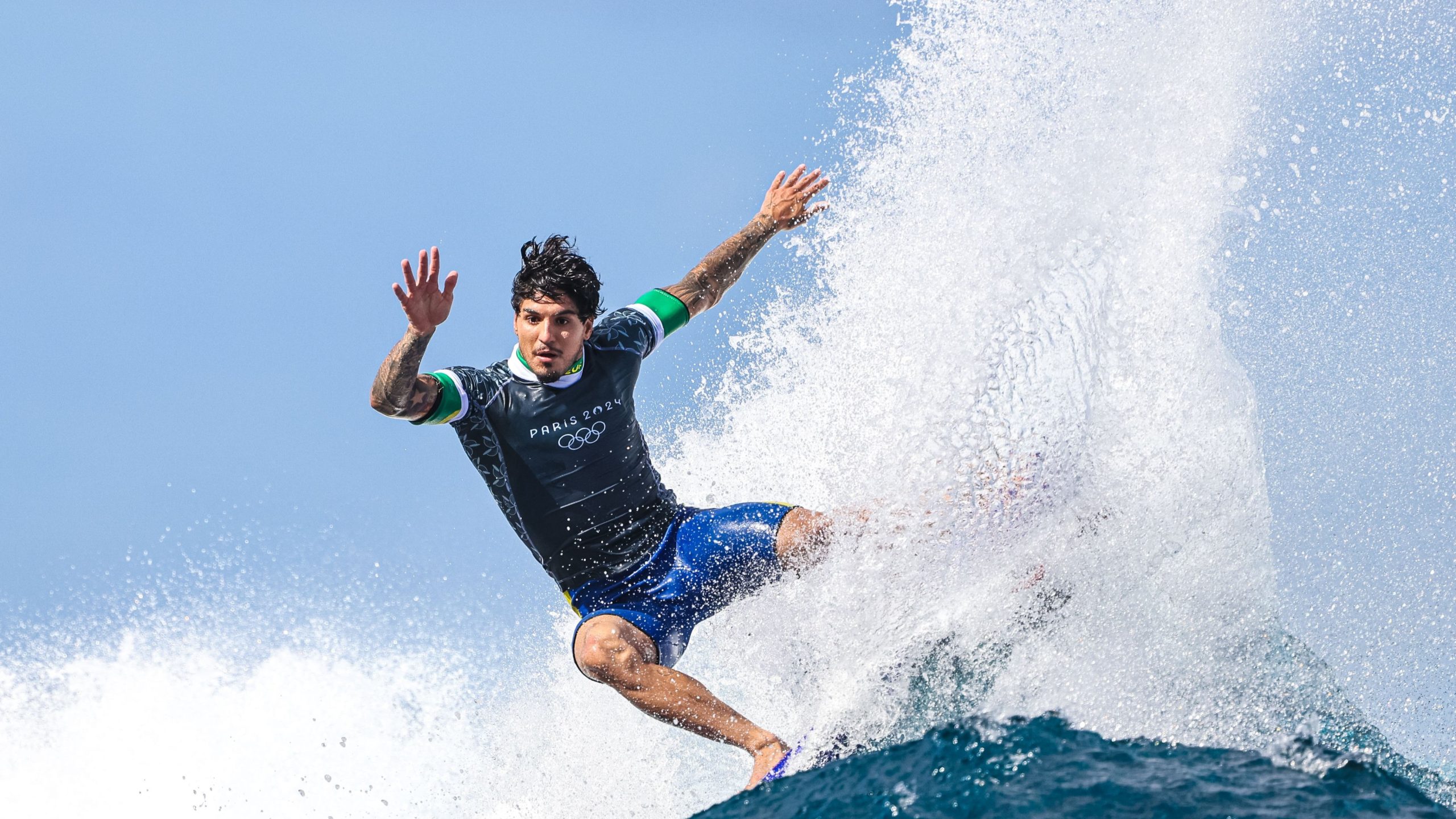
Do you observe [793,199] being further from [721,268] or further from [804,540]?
[804,540]

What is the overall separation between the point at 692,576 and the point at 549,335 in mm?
1397

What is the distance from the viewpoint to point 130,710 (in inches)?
400

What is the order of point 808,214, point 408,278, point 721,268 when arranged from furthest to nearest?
point 808,214 < point 721,268 < point 408,278

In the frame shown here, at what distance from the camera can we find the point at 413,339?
508 cm

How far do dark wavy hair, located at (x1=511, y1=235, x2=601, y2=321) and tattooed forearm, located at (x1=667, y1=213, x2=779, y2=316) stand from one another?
73 cm

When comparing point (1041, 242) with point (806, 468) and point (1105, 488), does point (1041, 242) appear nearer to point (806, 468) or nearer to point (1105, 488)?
point (1105, 488)

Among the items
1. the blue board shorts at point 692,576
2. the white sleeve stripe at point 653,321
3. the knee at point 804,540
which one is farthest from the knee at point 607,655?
the white sleeve stripe at point 653,321

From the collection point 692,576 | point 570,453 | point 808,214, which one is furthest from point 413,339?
point 808,214

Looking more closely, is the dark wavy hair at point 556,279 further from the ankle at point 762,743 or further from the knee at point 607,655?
the ankle at point 762,743

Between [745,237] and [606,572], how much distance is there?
6.74ft

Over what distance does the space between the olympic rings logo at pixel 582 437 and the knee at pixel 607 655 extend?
87 centimetres

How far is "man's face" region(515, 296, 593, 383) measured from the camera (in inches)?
221

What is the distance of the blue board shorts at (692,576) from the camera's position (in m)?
5.80

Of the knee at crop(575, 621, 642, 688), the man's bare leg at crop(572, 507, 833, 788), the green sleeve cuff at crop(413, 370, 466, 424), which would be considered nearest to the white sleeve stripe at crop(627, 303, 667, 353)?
the green sleeve cuff at crop(413, 370, 466, 424)
